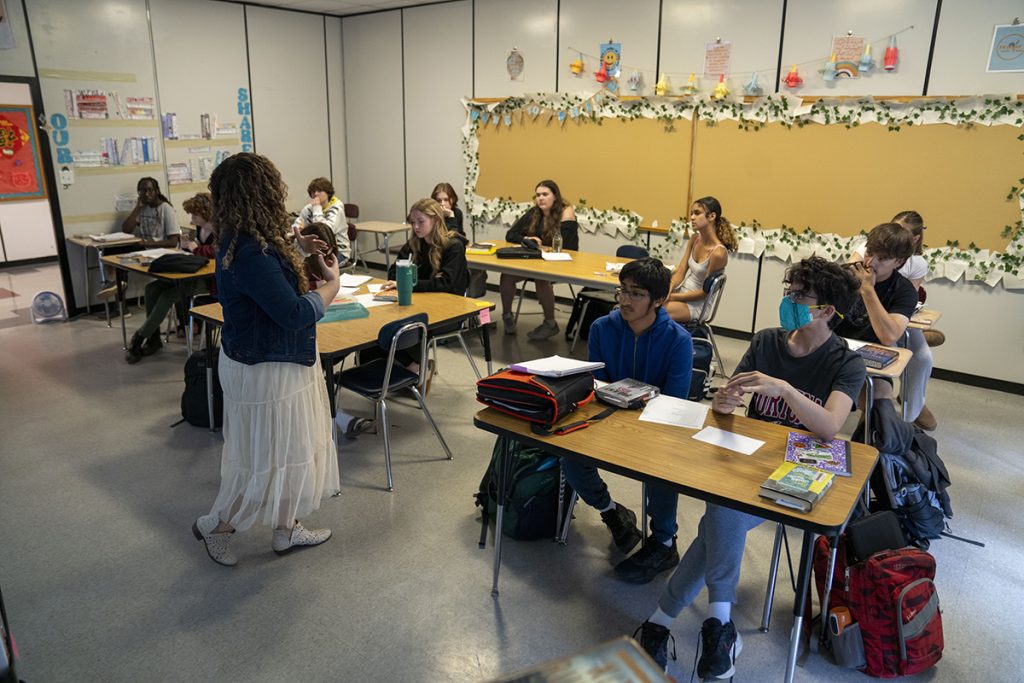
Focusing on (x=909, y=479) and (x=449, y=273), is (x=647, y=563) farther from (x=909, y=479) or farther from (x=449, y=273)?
(x=449, y=273)

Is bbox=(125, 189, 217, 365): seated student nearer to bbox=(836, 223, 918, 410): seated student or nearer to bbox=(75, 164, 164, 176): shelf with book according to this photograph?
bbox=(75, 164, 164, 176): shelf with book

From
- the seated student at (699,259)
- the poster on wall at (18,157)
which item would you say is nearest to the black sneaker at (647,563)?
the seated student at (699,259)

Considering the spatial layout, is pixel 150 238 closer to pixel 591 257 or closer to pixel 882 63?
pixel 591 257

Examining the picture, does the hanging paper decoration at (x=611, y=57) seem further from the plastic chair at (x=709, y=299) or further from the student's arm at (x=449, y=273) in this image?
the student's arm at (x=449, y=273)

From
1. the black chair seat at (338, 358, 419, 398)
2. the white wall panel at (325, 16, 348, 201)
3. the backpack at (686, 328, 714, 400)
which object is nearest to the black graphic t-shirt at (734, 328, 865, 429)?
the backpack at (686, 328, 714, 400)

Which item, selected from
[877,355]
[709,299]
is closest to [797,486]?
[877,355]

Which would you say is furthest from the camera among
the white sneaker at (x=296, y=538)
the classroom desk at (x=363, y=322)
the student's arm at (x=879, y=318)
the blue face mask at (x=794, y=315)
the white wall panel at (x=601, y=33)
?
the white wall panel at (x=601, y=33)

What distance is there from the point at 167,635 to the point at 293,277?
1310mm

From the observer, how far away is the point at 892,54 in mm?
4980

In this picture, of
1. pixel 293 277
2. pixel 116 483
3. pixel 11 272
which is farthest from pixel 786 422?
pixel 11 272

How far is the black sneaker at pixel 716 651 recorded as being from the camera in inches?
88.0

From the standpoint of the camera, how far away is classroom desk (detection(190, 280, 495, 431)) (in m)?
3.28

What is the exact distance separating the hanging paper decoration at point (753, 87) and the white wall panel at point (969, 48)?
119cm

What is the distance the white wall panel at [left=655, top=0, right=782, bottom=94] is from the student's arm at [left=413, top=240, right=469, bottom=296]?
277 centimetres
